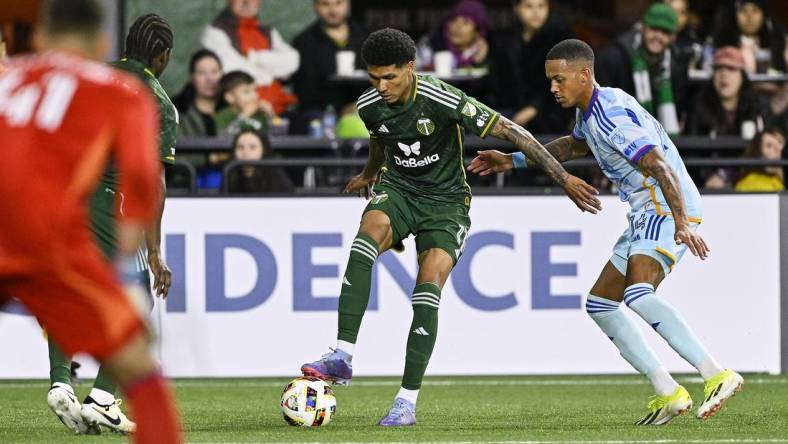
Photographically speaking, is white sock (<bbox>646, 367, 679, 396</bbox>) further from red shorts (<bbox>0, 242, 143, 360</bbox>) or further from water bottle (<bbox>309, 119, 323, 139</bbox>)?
water bottle (<bbox>309, 119, 323, 139</bbox>)

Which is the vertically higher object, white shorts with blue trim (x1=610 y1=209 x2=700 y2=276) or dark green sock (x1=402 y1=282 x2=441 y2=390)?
white shorts with blue trim (x1=610 y1=209 x2=700 y2=276)

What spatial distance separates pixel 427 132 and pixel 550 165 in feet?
2.33

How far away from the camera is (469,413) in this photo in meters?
8.38

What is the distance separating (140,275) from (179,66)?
23.2ft

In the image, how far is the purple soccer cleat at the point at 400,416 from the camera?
24.7 ft

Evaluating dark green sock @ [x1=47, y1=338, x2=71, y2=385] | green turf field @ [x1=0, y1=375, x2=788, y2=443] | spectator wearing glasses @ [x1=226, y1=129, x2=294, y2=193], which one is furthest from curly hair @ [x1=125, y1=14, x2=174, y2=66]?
spectator wearing glasses @ [x1=226, y1=129, x2=294, y2=193]

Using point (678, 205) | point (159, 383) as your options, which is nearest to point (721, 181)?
point (678, 205)

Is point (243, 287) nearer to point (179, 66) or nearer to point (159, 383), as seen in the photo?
point (179, 66)

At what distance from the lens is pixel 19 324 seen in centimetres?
1070

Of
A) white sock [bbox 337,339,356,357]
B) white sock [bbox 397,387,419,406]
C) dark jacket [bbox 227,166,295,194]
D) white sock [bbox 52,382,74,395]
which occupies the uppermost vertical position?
dark jacket [bbox 227,166,295,194]

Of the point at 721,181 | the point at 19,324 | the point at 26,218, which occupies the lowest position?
the point at 19,324

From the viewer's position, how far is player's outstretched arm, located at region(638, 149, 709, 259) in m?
7.29

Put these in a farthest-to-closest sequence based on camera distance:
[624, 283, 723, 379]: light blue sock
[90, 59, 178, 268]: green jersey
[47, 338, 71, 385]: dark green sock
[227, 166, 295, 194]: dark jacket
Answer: [227, 166, 295, 194]: dark jacket, [624, 283, 723, 379]: light blue sock, [90, 59, 178, 268]: green jersey, [47, 338, 71, 385]: dark green sock

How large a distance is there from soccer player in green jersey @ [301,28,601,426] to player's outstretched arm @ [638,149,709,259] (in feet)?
1.04
